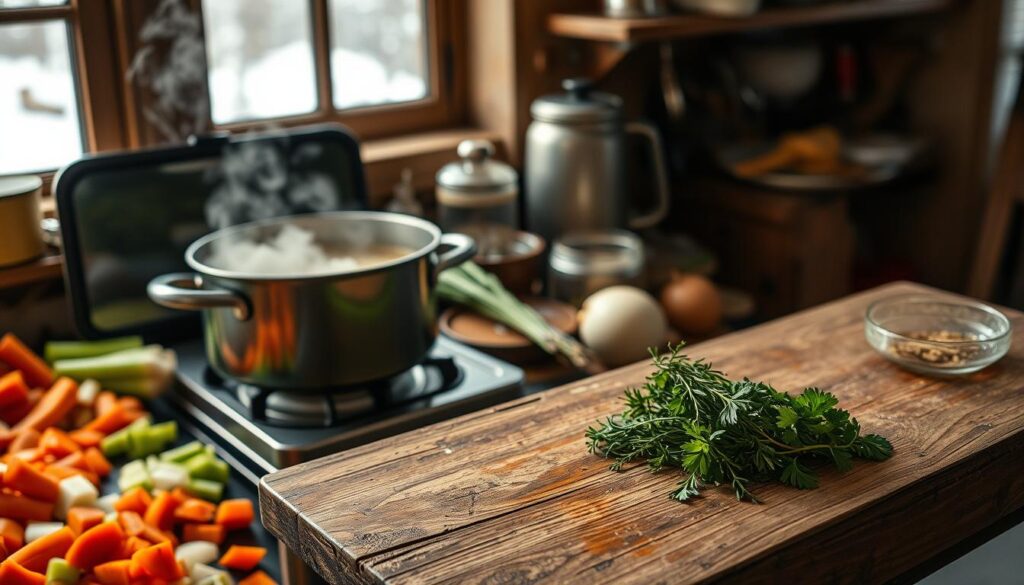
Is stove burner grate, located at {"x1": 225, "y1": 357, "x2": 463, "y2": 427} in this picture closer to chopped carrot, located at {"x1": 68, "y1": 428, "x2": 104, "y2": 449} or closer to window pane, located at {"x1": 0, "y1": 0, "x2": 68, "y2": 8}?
chopped carrot, located at {"x1": 68, "y1": 428, "x2": 104, "y2": 449}

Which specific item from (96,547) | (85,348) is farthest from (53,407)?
(96,547)

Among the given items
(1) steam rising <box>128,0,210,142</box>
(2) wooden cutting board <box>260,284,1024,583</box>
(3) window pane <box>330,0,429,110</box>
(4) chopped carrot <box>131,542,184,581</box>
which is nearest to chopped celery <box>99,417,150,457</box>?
(4) chopped carrot <box>131,542,184,581</box>

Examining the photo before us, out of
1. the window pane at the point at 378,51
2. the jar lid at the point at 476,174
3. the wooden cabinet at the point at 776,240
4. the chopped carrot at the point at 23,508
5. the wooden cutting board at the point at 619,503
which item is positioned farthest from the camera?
the wooden cabinet at the point at 776,240

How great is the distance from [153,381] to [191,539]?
362 millimetres

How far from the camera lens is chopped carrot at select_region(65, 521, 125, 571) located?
3.91ft

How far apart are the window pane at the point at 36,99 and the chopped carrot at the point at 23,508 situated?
0.71 metres

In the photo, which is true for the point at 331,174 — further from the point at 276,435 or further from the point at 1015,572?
the point at 1015,572

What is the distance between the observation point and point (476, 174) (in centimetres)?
190

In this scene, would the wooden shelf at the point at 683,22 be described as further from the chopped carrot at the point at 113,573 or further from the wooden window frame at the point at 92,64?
the chopped carrot at the point at 113,573

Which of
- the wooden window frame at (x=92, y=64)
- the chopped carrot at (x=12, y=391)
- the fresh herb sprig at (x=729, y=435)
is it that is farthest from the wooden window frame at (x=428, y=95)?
the fresh herb sprig at (x=729, y=435)

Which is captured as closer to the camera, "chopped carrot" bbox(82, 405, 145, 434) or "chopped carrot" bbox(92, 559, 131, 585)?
"chopped carrot" bbox(92, 559, 131, 585)

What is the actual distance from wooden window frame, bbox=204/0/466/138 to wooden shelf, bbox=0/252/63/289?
521mm

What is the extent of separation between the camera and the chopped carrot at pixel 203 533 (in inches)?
52.3

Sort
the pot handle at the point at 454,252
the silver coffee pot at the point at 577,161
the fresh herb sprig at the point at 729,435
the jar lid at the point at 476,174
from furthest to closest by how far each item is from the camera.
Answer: the silver coffee pot at the point at 577,161 < the jar lid at the point at 476,174 < the pot handle at the point at 454,252 < the fresh herb sprig at the point at 729,435
